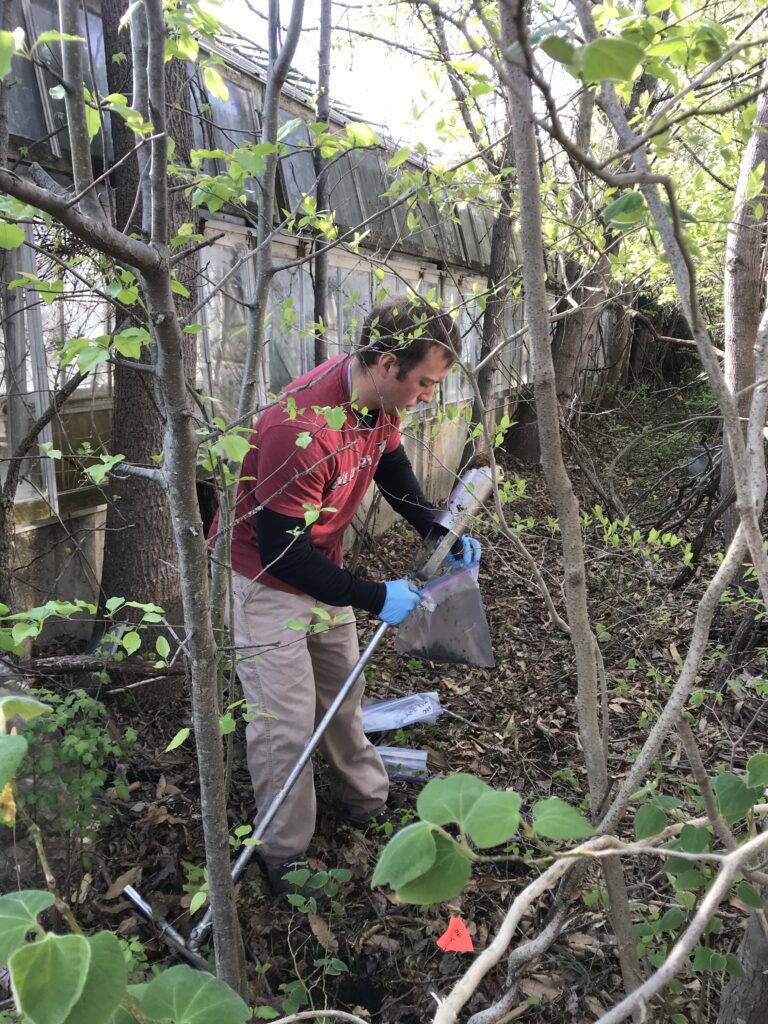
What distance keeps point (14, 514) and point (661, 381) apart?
46.2ft

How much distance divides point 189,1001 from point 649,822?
75cm

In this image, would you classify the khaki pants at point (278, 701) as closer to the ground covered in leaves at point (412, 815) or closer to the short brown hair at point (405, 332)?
the ground covered in leaves at point (412, 815)

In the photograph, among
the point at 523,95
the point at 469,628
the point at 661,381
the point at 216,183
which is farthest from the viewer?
the point at 661,381

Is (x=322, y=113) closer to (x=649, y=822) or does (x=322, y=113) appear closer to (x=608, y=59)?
(x=608, y=59)

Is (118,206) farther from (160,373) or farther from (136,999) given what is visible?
(136,999)

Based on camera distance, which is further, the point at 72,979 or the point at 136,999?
the point at 136,999

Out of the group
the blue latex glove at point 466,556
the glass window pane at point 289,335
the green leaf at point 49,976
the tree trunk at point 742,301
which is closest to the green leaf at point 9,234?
the green leaf at point 49,976

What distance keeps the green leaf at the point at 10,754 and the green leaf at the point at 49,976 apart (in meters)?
0.14

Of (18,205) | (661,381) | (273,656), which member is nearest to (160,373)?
(18,205)

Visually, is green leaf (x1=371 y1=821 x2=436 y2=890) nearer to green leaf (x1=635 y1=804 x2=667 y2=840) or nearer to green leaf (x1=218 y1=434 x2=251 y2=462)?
green leaf (x1=635 y1=804 x2=667 y2=840)

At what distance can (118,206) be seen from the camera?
368 centimetres

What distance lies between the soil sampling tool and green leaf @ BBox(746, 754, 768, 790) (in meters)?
1.31

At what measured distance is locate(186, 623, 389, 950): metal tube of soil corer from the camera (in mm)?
2293

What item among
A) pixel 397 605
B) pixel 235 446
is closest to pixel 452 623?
pixel 397 605
